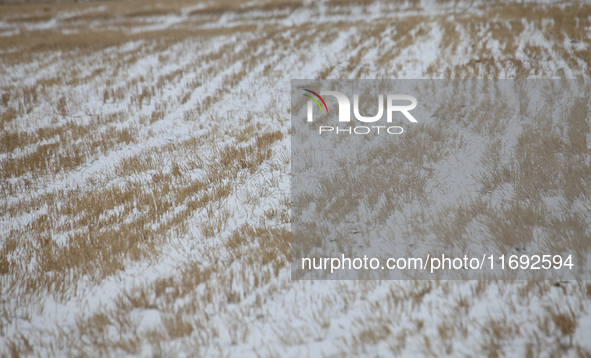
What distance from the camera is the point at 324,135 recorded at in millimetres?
7129

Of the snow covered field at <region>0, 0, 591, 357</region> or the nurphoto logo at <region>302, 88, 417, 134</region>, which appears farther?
the nurphoto logo at <region>302, 88, 417, 134</region>

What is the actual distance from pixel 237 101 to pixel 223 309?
7273 mm

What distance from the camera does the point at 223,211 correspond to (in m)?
5.09

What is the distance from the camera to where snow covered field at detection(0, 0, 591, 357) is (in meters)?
3.05

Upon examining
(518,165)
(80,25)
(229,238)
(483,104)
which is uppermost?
(80,25)

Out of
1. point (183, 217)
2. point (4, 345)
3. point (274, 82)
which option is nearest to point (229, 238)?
point (183, 217)

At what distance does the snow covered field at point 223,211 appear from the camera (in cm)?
305

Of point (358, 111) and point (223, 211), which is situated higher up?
point (358, 111)

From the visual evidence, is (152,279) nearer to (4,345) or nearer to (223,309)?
(223,309)

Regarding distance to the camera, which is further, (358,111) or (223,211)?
(358,111)

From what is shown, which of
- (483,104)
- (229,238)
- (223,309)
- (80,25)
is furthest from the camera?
(80,25)

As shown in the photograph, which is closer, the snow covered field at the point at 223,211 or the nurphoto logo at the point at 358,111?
the snow covered field at the point at 223,211

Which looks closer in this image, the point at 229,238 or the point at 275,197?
the point at 229,238

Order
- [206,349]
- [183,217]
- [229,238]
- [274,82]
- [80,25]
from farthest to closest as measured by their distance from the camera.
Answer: [80,25] < [274,82] < [183,217] < [229,238] < [206,349]
